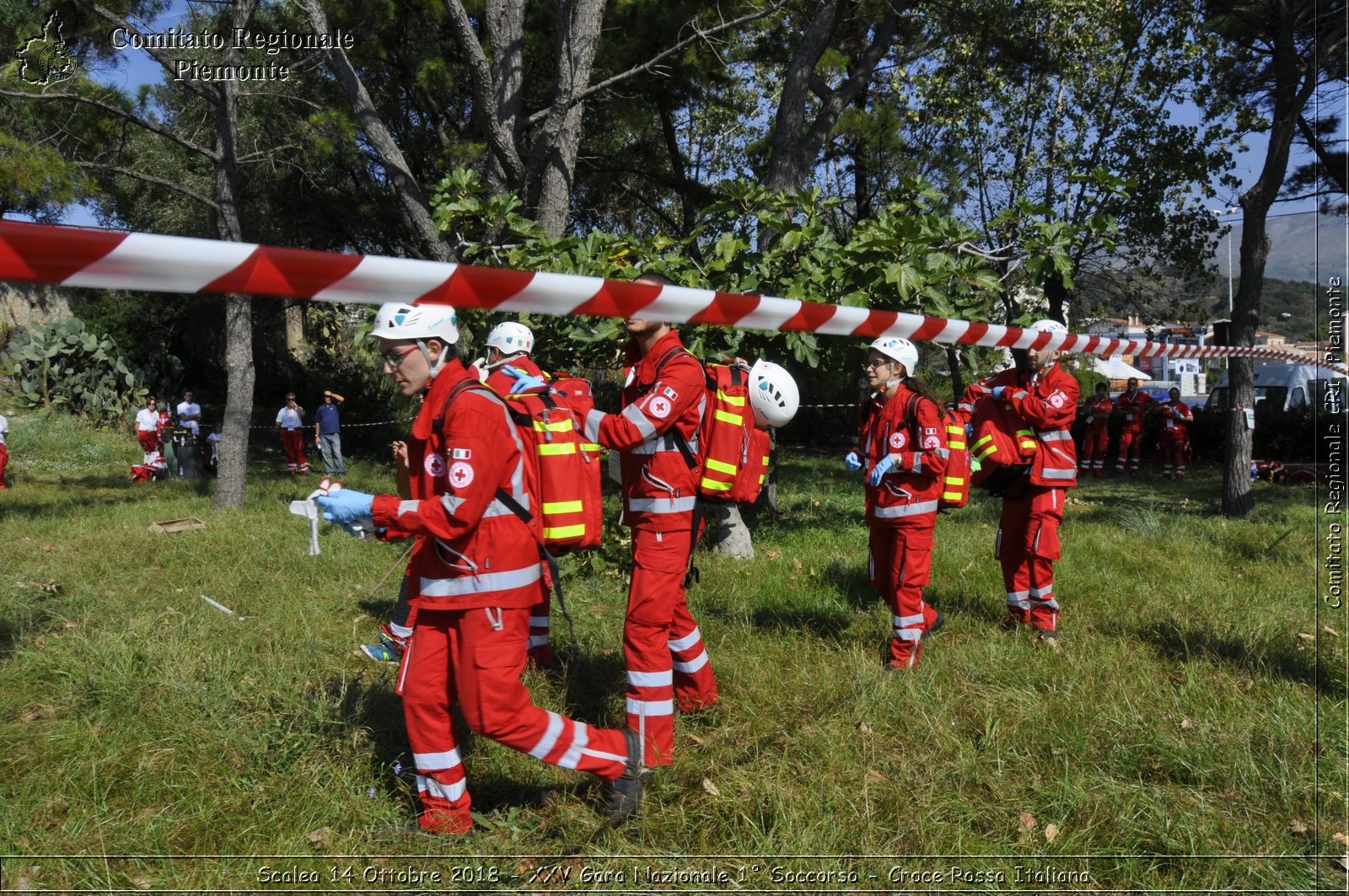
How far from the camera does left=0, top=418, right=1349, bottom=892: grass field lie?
3611 millimetres

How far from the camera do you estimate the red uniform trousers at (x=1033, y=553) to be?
20.7 ft

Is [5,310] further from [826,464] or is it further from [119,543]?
[826,464]

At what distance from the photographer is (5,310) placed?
81.9 ft

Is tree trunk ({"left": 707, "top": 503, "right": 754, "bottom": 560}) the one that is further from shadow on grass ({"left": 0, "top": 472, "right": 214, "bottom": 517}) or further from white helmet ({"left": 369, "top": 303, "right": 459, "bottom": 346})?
shadow on grass ({"left": 0, "top": 472, "right": 214, "bottom": 517})

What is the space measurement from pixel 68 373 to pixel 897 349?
23.1 meters

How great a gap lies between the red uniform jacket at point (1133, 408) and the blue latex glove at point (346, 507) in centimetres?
2006

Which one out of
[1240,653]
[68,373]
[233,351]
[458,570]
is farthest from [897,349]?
[68,373]

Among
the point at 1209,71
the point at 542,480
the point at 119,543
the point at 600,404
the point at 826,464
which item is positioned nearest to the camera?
the point at 542,480

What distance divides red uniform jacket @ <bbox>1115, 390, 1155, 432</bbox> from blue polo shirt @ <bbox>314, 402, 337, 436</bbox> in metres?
16.7

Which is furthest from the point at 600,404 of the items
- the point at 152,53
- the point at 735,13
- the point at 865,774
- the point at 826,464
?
the point at 865,774

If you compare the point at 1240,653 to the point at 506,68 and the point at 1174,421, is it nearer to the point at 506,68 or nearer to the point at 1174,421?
the point at 506,68

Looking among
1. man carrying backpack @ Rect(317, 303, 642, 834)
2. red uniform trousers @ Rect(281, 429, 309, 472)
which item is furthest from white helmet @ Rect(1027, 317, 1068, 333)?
red uniform trousers @ Rect(281, 429, 309, 472)

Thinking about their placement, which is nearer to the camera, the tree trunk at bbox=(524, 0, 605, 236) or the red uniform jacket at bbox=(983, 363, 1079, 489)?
the red uniform jacket at bbox=(983, 363, 1079, 489)

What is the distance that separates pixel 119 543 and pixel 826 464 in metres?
13.7
